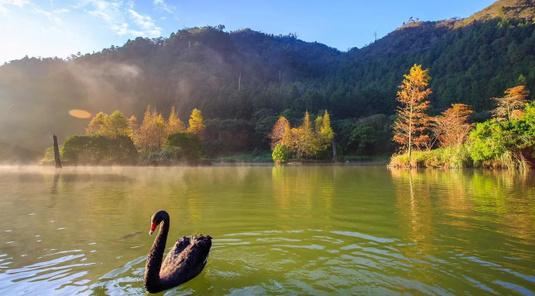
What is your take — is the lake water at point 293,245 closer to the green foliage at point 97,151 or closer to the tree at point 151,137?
the green foliage at point 97,151

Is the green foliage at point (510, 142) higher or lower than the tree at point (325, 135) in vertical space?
lower

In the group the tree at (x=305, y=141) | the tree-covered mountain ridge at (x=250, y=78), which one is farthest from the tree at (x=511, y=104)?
the tree-covered mountain ridge at (x=250, y=78)

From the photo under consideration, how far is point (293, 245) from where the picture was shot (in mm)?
5395

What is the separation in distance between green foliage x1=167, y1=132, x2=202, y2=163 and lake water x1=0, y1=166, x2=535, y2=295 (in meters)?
28.8

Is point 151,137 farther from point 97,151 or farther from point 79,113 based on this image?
point 79,113

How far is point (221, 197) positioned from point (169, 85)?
378 feet

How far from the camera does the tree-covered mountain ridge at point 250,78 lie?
73.3m

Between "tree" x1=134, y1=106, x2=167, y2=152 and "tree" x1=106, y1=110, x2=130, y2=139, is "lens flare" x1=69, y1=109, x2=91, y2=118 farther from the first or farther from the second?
"tree" x1=106, y1=110, x2=130, y2=139

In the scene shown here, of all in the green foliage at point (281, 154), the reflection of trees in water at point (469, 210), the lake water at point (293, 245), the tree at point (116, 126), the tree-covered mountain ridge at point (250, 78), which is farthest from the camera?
the tree-covered mountain ridge at point (250, 78)

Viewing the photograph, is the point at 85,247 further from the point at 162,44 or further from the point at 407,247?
the point at 162,44

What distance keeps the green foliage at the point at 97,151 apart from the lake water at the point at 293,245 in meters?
29.4

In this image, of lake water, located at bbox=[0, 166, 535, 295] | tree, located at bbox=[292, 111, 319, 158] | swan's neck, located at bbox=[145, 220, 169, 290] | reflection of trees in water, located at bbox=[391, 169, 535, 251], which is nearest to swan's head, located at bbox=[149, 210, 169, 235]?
swan's neck, located at bbox=[145, 220, 169, 290]

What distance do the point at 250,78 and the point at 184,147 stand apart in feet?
343

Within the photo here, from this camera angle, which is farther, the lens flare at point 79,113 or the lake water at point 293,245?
the lens flare at point 79,113
